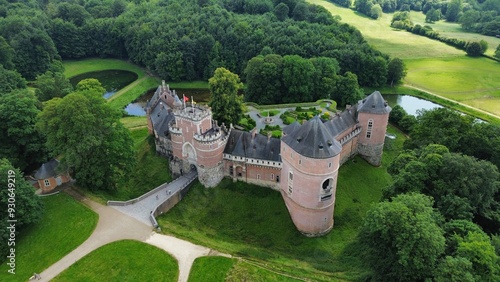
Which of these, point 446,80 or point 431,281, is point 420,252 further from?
point 446,80

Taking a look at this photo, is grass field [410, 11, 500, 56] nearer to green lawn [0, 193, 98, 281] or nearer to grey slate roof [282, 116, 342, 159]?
grey slate roof [282, 116, 342, 159]

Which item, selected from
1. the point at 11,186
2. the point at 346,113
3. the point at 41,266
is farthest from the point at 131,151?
the point at 346,113


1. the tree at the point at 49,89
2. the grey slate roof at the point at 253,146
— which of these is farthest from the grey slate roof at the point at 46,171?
the tree at the point at 49,89

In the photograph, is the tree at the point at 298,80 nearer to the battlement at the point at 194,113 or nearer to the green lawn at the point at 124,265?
the battlement at the point at 194,113

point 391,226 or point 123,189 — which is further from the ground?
point 391,226

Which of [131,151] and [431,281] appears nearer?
[431,281]

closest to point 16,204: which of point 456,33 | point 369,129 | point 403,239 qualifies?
point 403,239
